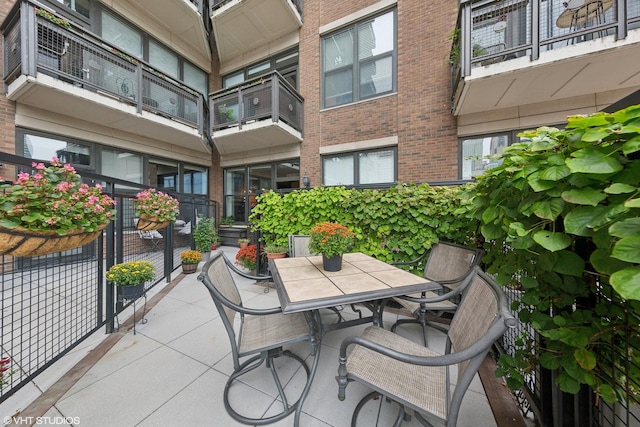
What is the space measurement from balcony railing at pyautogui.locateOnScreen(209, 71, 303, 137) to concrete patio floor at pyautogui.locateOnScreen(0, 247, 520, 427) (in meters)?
5.32

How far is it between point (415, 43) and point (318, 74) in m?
2.63

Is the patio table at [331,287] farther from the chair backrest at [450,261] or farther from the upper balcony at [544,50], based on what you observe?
the upper balcony at [544,50]

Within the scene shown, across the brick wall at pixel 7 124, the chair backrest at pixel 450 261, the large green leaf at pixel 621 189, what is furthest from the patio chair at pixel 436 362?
the brick wall at pixel 7 124

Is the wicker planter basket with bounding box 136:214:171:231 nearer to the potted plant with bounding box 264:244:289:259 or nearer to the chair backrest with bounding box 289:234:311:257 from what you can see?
the potted plant with bounding box 264:244:289:259

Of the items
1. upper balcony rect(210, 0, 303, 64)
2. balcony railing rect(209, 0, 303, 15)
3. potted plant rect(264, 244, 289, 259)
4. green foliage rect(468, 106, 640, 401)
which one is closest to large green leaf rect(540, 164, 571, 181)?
green foliage rect(468, 106, 640, 401)

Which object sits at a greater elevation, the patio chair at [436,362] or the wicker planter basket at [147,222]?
the wicker planter basket at [147,222]

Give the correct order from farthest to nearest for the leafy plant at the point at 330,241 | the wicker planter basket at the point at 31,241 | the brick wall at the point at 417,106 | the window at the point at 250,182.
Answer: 1. the window at the point at 250,182
2. the brick wall at the point at 417,106
3. the leafy plant at the point at 330,241
4. the wicker planter basket at the point at 31,241

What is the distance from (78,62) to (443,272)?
302 inches

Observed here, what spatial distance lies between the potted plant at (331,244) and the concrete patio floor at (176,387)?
2.93 feet

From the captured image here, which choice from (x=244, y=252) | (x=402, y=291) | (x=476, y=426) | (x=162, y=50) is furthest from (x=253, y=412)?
(x=162, y=50)

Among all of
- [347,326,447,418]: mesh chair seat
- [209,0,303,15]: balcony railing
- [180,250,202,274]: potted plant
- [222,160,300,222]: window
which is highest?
[209,0,303,15]: balcony railing

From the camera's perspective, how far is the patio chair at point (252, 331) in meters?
1.44

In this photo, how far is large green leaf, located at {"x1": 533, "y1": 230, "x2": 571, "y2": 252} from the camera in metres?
0.77

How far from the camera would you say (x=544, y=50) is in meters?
3.70
